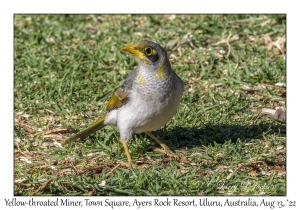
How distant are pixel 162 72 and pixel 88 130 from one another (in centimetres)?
134

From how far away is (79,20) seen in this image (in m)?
11.9

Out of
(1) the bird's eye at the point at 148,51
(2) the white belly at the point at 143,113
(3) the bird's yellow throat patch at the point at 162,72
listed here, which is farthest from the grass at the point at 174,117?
(1) the bird's eye at the point at 148,51

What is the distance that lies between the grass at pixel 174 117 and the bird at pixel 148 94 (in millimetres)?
411

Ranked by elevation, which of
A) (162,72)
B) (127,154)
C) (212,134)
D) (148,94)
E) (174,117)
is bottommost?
(127,154)

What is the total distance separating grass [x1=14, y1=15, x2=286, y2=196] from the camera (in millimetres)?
6908

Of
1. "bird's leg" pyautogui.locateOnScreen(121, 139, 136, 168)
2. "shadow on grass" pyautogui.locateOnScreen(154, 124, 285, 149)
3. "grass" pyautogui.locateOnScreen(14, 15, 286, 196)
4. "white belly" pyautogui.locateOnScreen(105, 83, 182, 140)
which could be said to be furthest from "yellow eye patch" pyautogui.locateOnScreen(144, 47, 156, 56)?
"shadow on grass" pyautogui.locateOnScreen(154, 124, 285, 149)

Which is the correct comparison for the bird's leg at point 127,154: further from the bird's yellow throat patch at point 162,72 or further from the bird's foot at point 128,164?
the bird's yellow throat patch at point 162,72

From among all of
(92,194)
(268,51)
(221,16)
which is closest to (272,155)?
(92,194)

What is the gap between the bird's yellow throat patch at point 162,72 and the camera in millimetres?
7352

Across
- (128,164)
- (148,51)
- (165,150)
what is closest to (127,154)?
(128,164)

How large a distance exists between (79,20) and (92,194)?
5.96 m

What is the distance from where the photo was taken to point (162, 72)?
24.2ft

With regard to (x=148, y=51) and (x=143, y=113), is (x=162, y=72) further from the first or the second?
(x=143, y=113)

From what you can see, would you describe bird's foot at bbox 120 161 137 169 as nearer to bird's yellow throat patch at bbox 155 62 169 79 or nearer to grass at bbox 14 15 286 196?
grass at bbox 14 15 286 196
